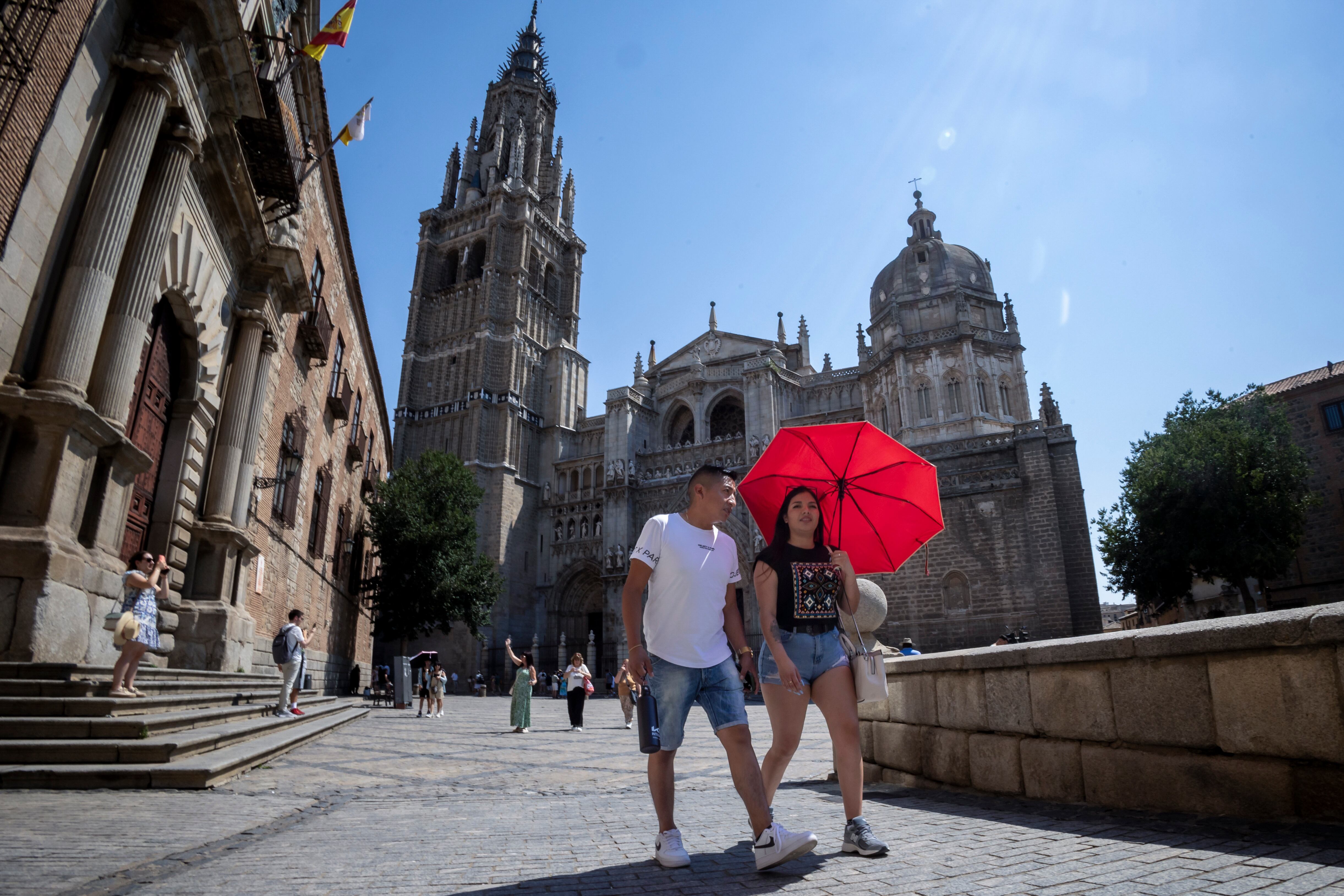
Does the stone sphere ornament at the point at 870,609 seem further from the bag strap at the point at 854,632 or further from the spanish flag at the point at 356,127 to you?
the spanish flag at the point at 356,127

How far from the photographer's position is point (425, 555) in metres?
23.3

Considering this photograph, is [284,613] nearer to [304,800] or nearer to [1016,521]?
[304,800]

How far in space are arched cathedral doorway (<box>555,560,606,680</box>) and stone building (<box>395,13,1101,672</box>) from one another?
96 mm

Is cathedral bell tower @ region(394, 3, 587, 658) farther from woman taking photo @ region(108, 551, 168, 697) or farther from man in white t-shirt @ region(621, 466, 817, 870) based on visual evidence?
man in white t-shirt @ region(621, 466, 817, 870)

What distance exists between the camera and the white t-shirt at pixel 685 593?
2.78m

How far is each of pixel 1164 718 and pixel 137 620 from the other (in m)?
6.62

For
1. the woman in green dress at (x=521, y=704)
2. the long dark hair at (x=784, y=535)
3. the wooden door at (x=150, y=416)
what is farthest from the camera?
the woman in green dress at (x=521, y=704)

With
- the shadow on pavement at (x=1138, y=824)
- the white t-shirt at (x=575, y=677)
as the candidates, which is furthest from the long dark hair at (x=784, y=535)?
the white t-shirt at (x=575, y=677)

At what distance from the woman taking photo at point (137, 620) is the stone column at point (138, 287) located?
54.1 inches

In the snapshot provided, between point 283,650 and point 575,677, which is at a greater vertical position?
Answer: point 283,650

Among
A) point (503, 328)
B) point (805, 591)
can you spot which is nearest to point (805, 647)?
point (805, 591)

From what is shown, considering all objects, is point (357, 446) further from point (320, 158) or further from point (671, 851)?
point (671, 851)

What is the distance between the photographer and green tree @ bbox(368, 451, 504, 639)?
23.3 metres

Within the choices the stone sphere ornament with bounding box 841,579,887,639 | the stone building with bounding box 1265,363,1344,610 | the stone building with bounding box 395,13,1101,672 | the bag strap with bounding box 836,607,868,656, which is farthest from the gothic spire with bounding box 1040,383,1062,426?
the bag strap with bounding box 836,607,868,656
